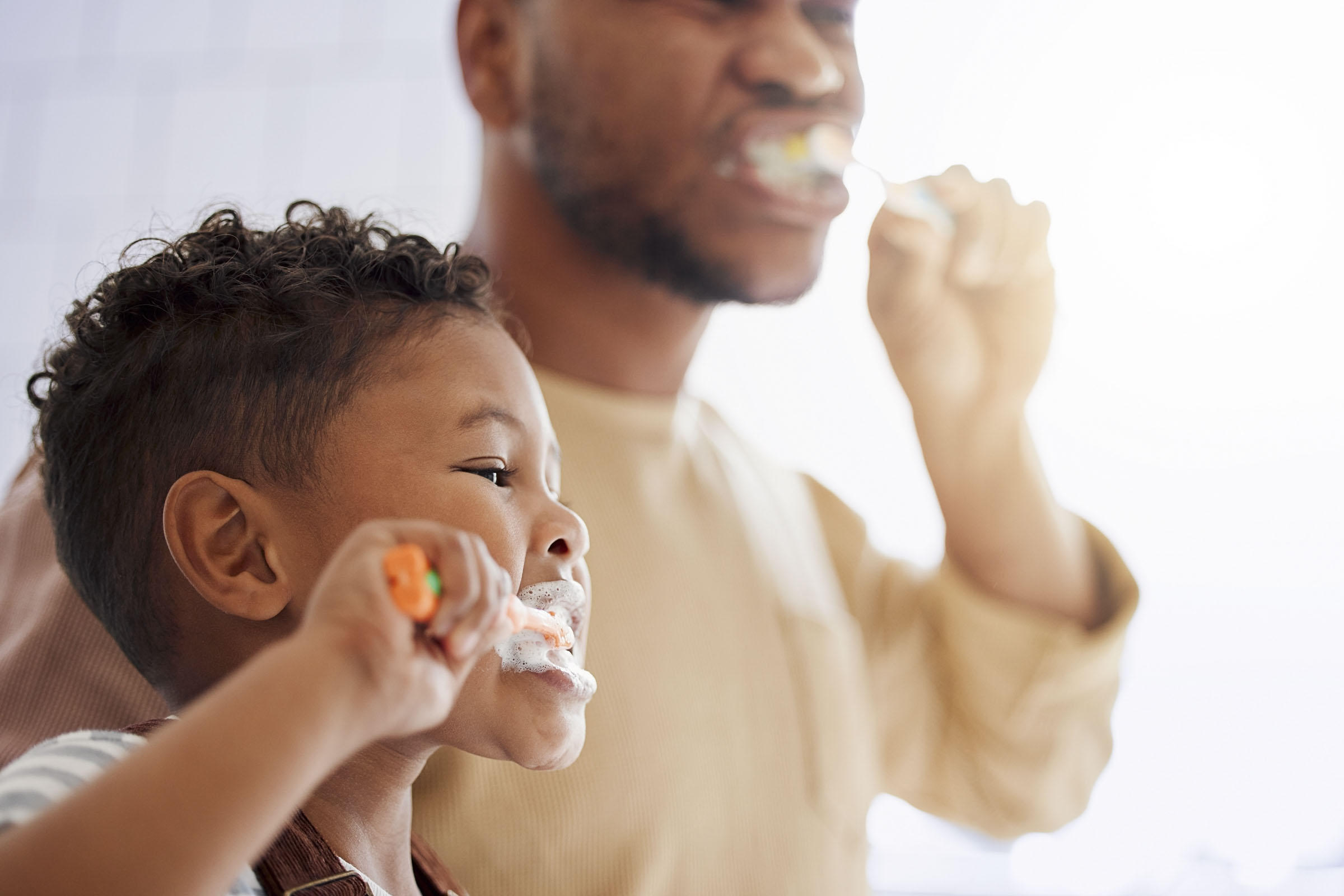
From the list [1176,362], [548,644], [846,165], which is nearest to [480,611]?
[548,644]

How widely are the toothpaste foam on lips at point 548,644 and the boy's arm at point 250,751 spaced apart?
115 millimetres

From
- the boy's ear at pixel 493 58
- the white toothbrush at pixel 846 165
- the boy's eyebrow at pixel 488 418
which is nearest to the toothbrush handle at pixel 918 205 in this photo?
the white toothbrush at pixel 846 165

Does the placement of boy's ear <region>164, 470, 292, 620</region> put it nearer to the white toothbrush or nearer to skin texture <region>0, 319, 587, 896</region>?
skin texture <region>0, 319, 587, 896</region>

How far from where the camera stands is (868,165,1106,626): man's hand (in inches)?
27.8

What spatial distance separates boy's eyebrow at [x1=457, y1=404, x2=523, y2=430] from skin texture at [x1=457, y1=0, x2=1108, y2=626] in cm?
22

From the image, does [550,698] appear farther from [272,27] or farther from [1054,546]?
[272,27]

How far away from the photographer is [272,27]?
103 centimetres

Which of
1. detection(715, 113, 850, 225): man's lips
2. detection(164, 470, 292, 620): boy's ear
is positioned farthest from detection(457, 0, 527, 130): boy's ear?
detection(164, 470, 292, 620): boy's ear

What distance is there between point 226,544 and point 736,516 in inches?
14.3

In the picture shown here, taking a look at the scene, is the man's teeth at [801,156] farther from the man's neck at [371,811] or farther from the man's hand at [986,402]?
the man's neck at [371,811]

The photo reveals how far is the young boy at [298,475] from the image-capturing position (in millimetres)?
407

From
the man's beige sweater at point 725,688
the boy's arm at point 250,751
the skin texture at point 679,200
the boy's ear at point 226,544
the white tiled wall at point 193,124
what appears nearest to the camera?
the boy's arm at point 250,751

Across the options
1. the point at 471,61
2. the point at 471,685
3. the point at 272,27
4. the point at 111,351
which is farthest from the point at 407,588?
the point at 272,27

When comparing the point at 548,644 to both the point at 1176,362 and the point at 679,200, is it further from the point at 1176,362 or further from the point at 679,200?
the point at 1176,362
